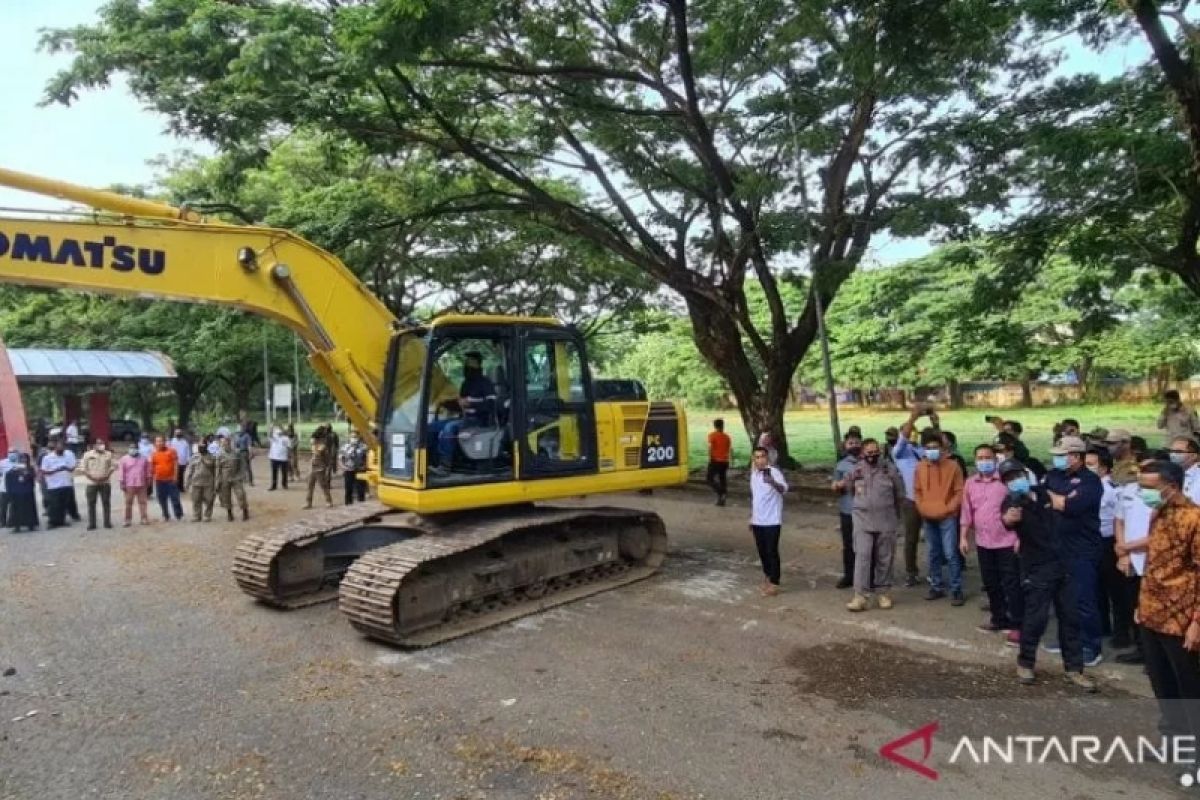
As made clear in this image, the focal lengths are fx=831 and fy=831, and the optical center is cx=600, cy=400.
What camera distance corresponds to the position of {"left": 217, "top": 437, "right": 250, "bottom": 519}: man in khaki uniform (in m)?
13.7

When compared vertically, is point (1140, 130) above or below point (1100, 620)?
above

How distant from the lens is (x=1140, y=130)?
30.2 feet

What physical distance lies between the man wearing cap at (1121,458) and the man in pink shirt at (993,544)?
82cm

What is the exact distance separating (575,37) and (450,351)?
7.69 metres

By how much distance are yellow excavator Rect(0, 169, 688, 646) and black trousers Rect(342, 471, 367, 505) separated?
4.67 m

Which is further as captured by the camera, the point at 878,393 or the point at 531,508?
the point at 878,393

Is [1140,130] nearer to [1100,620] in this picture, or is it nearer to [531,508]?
[1100,620]

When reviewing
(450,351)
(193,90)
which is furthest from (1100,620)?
(193,90)

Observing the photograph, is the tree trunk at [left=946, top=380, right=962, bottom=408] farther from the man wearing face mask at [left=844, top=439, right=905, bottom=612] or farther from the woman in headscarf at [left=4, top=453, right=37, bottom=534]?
the woman in headscarf at [left=4, top=453, right=37, bottom=534]

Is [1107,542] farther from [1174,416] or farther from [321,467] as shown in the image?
[321,467]

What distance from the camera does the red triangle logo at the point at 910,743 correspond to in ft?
14.7

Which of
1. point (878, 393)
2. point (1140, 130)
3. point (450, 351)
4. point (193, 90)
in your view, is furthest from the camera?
point (878, 393)

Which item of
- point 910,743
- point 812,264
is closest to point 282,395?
point 812,264

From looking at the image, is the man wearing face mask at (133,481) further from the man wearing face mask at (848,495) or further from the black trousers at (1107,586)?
the black trousers at (1107,586)
